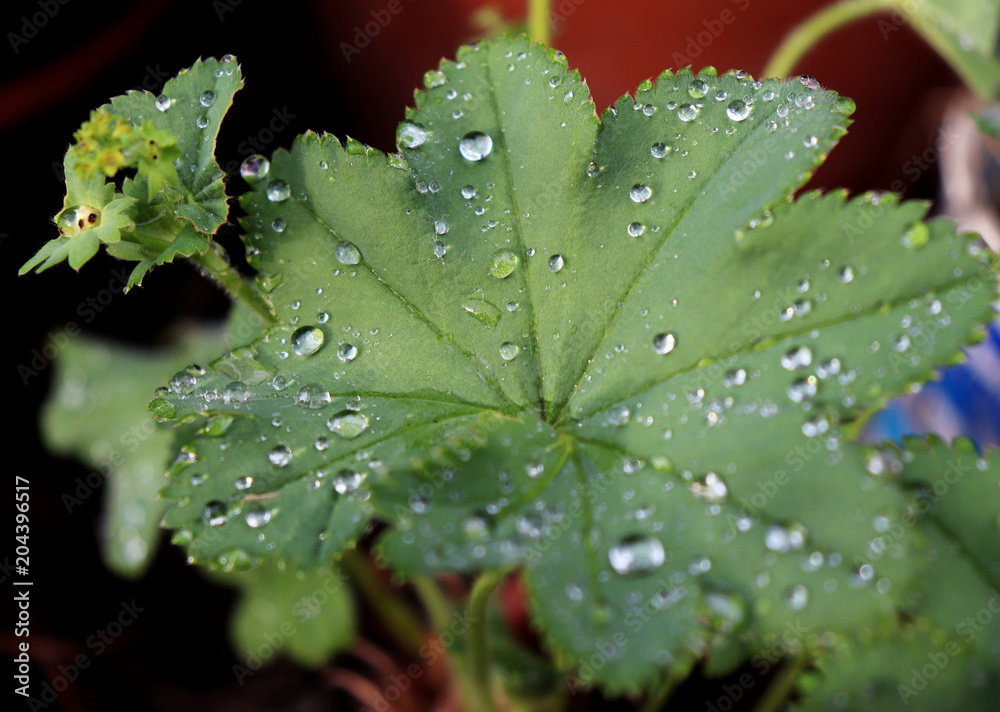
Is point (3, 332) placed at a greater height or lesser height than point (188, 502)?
greater

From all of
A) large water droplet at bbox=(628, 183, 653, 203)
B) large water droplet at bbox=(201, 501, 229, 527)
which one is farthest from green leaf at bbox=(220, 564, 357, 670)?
large water droplet at bbox=(628, 183, 653, 203)

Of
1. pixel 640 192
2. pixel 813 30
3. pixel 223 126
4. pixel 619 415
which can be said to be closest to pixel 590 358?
pixel 619 415

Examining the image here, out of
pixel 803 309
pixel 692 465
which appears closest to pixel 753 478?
pixel 692 465

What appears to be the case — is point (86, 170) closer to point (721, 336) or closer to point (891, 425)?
point (721, 336)

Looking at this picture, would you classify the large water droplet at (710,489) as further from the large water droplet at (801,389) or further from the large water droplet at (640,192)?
the large water droplet at (640,192)

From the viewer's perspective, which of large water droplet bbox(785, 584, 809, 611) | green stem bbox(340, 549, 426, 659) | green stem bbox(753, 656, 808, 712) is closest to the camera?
large water droplet bbox(785, 584, 809, 611)

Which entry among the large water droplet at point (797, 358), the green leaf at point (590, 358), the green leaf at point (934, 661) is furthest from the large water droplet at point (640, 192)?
the green leaf at point (934, 661)

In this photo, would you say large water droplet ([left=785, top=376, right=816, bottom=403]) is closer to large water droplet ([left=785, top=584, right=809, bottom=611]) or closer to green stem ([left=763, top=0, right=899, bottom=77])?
large water droplet ([left=785, top=584, right=809, bottom=611])
